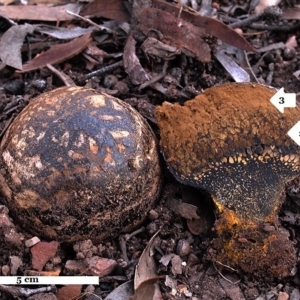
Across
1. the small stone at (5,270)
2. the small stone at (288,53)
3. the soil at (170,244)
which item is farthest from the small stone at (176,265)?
the small stone at (288,53)

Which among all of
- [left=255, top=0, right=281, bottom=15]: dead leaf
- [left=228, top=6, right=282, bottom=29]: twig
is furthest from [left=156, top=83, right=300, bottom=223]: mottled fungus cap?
[left=255, top=0, right=281, bottom=15]: dead leaf

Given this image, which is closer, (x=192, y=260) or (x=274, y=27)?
(x=192, y=260)

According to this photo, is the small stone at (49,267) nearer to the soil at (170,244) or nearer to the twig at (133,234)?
the soil at (170,244)

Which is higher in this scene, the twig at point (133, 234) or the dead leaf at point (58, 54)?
the dead leaf at point (58, 54)

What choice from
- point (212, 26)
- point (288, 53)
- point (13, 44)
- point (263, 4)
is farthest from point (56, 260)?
point (263, 4)

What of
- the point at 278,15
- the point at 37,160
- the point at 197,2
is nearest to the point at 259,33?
the point at 278,15

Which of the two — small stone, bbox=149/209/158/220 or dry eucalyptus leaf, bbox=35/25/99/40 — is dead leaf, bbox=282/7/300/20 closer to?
dry eucalyptus leaf, bbox=35/25/99/40

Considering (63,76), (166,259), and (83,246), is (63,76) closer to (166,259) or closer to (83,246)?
(83,246)

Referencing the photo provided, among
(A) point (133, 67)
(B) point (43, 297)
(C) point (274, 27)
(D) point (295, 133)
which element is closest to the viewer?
(B) point (43, 297)
